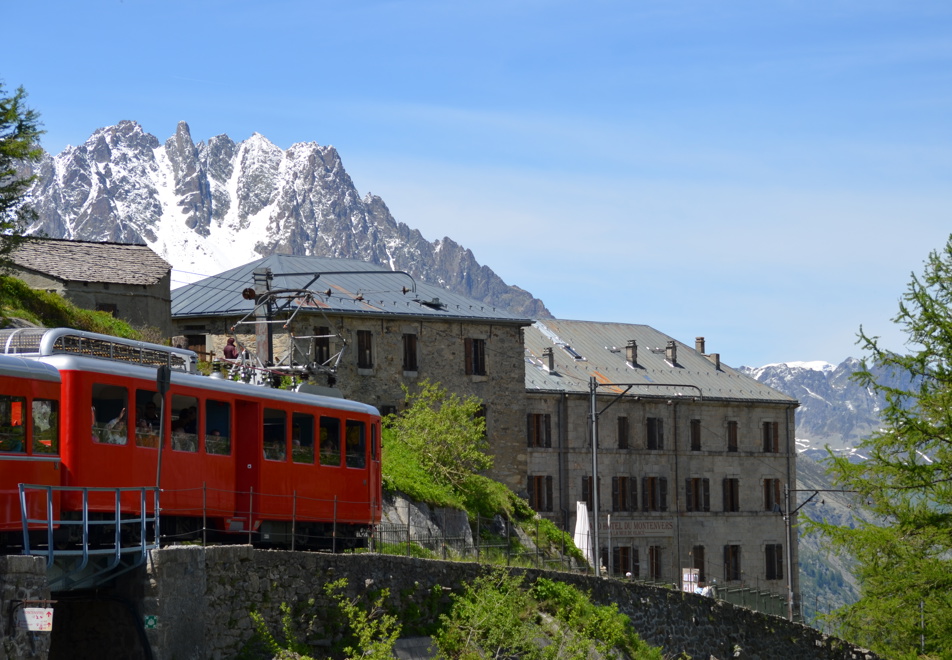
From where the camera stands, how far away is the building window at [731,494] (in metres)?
64.4

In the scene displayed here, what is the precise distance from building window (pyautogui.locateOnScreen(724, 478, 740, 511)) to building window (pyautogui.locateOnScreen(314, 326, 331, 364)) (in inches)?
978

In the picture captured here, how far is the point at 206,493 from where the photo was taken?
1981 cm

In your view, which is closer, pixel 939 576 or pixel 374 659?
pixel 374 659

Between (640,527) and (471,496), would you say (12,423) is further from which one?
(640,527)

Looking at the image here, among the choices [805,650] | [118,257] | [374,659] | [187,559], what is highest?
[118,257]

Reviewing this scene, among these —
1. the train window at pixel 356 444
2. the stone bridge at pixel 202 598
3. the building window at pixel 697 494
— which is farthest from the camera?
the building window at pixel 697 494

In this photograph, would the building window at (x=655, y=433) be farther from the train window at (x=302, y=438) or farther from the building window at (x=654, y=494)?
the train window at (x=302, y=438)

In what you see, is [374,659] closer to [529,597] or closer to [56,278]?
[529,597]

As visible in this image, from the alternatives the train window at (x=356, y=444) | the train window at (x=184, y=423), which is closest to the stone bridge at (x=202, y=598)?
the train window at (x=184, y=423)

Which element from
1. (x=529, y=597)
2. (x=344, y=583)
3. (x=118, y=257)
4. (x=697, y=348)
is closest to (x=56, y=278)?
(x=118, y=257)

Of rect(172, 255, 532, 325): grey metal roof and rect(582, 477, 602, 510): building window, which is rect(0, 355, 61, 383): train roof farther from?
rect(582, 477, 602, 510): building window

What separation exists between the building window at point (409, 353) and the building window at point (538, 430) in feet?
33.4

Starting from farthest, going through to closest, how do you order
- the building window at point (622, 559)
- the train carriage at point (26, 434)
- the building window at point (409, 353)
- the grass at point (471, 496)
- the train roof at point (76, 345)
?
the building window at point (622, 559), the building window at point (409, 353), the grass at point (471, 496), the train roof at point (76, 345), the train carriage at point (26, 434)

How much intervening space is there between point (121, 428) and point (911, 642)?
54.7 ft
